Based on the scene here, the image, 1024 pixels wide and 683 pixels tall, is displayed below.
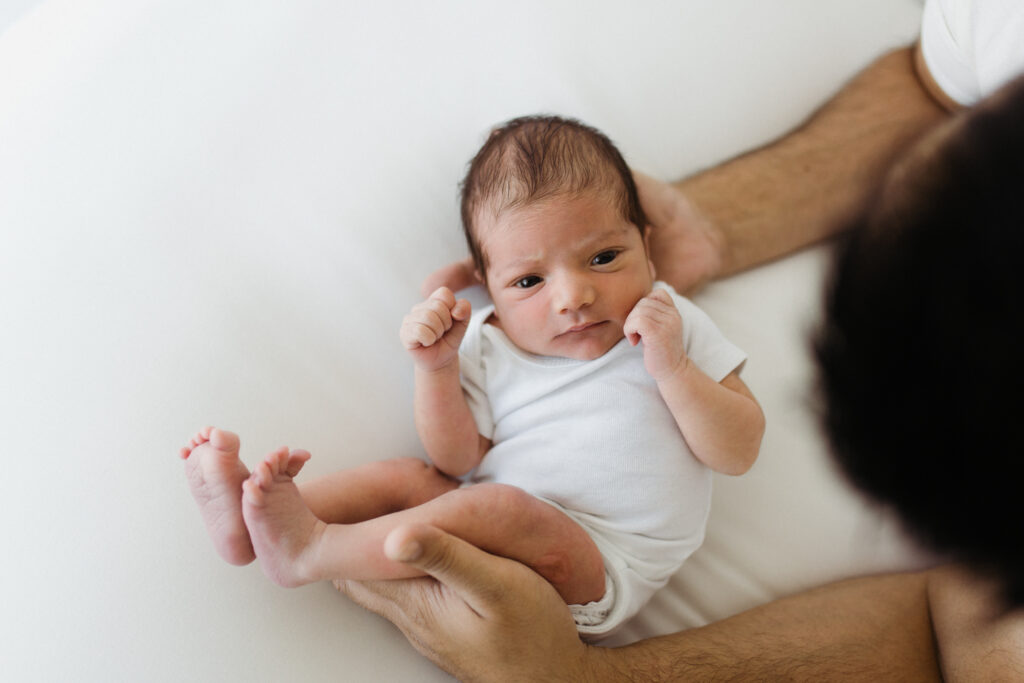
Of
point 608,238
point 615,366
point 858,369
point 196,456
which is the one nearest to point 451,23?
point 608,238

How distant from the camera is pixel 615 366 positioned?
3.86 feet

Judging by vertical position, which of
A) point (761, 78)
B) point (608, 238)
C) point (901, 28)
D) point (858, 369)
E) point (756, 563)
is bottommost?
point (756, 563)

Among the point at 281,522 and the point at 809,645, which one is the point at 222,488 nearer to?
the point at 281,522

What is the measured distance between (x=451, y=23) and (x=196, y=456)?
95cm

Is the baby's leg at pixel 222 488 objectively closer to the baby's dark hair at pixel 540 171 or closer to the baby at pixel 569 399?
the baby at pixel 569 399

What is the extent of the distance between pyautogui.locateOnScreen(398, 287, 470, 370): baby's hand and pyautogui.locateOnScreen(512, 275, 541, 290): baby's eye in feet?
0.38

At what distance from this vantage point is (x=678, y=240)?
1.43 meters

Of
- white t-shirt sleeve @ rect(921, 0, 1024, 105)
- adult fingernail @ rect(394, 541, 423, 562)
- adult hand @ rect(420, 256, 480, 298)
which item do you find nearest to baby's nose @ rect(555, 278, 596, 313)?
adult hand @ rect(420, 256, 480, 298)

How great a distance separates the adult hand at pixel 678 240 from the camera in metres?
1.40

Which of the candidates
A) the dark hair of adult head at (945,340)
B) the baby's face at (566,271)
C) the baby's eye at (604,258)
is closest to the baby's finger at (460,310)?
the baby's face at (566,271)

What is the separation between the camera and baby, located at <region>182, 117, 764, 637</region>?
106 cm

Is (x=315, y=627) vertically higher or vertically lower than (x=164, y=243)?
lower

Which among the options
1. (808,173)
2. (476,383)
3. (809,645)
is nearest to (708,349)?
(476,383)

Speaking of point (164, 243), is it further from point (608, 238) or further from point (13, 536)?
point (608, 238)
